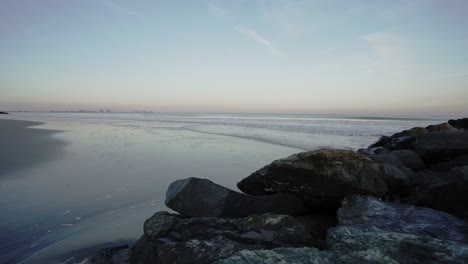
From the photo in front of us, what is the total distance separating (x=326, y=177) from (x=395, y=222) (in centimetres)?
128

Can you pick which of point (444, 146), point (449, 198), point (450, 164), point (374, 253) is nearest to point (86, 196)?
point (374, 253)

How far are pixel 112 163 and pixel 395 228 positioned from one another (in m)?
9.26

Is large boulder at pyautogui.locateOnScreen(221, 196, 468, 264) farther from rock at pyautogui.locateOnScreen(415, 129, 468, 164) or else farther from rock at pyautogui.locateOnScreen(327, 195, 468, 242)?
rock at pyautogui.locateOnScreen(415, 129, 468, 164)

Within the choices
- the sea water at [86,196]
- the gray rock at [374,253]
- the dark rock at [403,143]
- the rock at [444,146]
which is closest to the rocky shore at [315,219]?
the gray rock at [374,253]

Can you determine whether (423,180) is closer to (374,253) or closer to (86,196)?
(374,253)

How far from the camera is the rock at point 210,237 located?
2918mm

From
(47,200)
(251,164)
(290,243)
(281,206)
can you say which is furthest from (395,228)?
(251,164)

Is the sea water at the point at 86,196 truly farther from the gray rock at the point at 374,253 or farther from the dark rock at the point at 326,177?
the gray rock at the point at 374,253

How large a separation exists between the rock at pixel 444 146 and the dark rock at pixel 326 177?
388cm

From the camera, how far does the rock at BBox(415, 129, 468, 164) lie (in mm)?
7484

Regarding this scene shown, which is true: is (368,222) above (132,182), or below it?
above

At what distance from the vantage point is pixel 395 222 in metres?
3.33

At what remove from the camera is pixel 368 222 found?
3361mm

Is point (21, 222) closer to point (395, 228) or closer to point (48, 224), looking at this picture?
point (48, 224)
